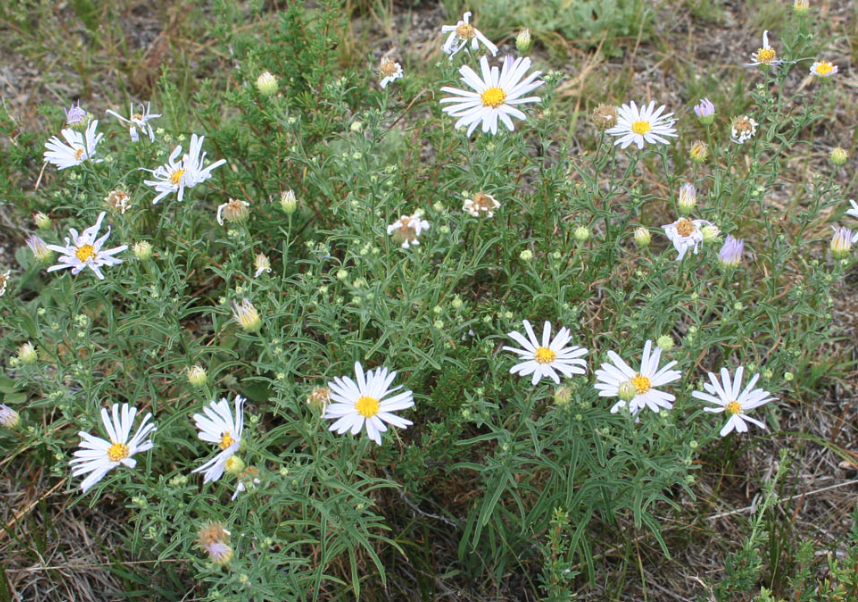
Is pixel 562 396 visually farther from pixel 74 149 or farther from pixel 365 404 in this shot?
pixel 74 149

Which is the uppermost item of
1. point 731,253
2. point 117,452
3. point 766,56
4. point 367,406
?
point 766,56

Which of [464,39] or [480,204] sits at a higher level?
[464,39]

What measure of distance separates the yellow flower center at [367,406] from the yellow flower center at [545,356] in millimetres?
562

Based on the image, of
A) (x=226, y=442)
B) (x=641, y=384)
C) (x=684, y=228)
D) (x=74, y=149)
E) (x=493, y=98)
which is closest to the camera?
(x=226, y=442)

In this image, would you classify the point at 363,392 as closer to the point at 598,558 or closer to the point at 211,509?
the point at 211,509

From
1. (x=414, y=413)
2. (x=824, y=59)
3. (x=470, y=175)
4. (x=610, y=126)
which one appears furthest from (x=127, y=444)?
(x=824, y=59)

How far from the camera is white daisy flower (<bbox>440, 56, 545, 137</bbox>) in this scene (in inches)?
101

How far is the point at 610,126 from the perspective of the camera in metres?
2.80

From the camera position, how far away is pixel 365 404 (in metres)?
2.25

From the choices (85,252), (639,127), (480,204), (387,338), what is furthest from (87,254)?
(639,127)

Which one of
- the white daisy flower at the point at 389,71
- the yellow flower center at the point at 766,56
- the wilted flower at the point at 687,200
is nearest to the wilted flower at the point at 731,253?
the wilted flower at the point at 687,200

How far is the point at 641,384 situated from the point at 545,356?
0.32 metres

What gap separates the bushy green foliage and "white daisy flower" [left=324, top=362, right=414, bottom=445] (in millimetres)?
123

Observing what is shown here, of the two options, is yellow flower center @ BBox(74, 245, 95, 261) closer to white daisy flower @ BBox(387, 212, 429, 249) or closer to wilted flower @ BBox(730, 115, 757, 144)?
white daisy flower @ BBox(387, 212, 429, 249)
